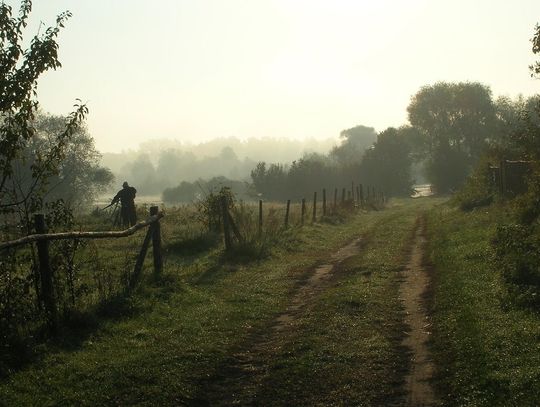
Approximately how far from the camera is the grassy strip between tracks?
6.66 meters

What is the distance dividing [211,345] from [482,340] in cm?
394

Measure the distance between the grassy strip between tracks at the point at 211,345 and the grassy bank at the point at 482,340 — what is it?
2.32 feet

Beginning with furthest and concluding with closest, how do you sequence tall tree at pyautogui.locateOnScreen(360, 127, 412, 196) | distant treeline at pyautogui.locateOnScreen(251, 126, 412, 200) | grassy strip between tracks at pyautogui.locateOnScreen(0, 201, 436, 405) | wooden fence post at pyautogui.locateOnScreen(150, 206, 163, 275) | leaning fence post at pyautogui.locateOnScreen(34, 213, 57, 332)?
tall tree at pyautogui.locateOnScreen(360, 127, 412, 196) < distant treeline at pyautogui.locateOnScreen(251, 126, 412, 200) < wooden fence post at pyautogui.locateOnScreen(150, 206, 163, 275) < leaning fence post at pyautogui.locateOnScreen(34, 213, 57, 332) < grassy strip between tracks at pyautogui.locateOnScreen(0, 201, 436, 405)

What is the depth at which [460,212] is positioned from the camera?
28281 mm

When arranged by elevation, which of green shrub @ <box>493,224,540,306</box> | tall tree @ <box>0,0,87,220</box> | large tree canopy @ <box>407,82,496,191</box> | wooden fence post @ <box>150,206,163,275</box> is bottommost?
green shrub @ <box>493,224,540,306</box>

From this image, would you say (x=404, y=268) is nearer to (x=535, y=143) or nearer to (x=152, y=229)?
(x=535, y=143)

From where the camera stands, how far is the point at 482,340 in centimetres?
792

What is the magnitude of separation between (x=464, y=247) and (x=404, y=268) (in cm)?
257

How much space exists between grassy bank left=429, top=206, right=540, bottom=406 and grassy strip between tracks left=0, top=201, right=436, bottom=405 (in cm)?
A: 71

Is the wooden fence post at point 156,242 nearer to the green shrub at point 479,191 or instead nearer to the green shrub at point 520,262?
the green shrub at point 520,262

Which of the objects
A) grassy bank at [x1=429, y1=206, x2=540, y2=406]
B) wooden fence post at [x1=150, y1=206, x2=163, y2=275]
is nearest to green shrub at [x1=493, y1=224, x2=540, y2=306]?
grassy bank at [x1=429, y1=206, x2=540, y2=406]

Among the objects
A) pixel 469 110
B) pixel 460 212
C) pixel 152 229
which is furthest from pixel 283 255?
pixel 469 110

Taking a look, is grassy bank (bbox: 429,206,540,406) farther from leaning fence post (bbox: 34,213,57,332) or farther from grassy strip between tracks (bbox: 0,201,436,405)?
leaning fence post (bbox: 34,213,57,332)

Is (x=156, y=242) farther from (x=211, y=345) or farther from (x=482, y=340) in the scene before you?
(x=482, y=340)
